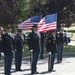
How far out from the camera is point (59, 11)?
95.1ft

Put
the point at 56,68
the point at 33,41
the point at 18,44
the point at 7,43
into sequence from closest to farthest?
the point at 7,43 < the point at 33,41 < the point at 18,44 < the point at 56,68

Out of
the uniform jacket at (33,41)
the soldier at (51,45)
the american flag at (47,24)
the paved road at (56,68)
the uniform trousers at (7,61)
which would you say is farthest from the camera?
the soldier at (51,45)

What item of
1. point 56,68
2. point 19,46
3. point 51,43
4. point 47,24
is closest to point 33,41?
point 19,46

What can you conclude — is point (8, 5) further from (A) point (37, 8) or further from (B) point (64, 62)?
(B) point (64, 62)

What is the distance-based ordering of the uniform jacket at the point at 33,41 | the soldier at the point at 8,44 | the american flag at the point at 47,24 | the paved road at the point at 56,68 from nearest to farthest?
the soldier at the point at 8,44 → the uniform jacket at the point at 33,41 → the paved road at the point at 56,68 → the american flag at the point at 47,24

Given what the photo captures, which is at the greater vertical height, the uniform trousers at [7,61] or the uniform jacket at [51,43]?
the uniform jacket at [51,43]

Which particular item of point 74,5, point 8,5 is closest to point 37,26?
point 8,5

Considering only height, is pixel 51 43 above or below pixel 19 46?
above

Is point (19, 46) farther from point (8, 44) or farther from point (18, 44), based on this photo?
point (8, 44)

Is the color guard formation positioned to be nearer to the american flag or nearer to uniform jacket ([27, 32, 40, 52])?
uniform jacket ([27, 32, 40, 52])

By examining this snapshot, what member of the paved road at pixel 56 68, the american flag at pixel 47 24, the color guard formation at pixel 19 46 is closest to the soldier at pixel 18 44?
the color guard formation at pixel 19 46

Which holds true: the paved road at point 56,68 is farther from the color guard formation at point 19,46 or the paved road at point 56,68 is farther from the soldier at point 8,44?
the soldier at point 8,44

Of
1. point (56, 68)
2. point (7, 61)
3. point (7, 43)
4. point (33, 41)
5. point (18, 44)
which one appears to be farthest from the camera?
point (56, 68)

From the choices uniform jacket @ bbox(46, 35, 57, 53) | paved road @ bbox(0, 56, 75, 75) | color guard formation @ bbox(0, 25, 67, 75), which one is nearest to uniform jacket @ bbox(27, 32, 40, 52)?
color guard formation @ bbox(0, 25, 67, 75)
